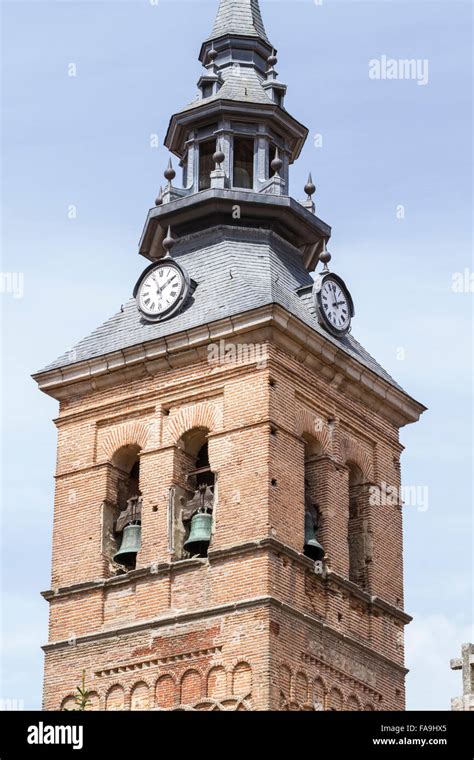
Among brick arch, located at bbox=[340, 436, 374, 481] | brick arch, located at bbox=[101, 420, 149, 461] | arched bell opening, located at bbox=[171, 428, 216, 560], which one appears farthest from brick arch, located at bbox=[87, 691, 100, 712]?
brick arch, located at bbox=[340, 436, 374, 481]

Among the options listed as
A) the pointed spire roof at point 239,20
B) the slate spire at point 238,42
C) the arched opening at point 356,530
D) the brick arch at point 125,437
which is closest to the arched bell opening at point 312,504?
the arched opening at point 356,530

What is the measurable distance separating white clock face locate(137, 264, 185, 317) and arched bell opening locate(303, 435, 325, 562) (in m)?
4.15

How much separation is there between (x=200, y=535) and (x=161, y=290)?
19.7 feet

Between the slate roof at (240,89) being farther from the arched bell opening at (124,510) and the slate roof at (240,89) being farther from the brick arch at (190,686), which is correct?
the brick arch at (190,686)

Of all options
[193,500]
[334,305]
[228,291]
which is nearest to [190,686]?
[193,500]

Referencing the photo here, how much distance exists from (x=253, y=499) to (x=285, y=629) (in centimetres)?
260

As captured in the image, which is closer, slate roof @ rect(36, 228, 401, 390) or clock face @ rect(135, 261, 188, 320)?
slate roof @ rect(36, 228, 401, 390)

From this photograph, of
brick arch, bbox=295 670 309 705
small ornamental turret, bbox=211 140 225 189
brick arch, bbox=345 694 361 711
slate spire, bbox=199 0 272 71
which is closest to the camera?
brick arch, bbox=295 670 309 705

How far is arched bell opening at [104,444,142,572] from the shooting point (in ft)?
135

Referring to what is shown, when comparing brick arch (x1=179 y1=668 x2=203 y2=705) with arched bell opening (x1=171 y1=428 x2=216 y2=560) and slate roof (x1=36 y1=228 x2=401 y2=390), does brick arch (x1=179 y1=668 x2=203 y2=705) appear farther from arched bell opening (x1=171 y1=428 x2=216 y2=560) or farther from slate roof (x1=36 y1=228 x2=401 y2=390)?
slate roof (x1=36 y1=228 x2=401 y2=390)

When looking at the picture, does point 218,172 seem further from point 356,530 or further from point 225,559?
point 225,559

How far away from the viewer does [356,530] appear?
42625 mm
